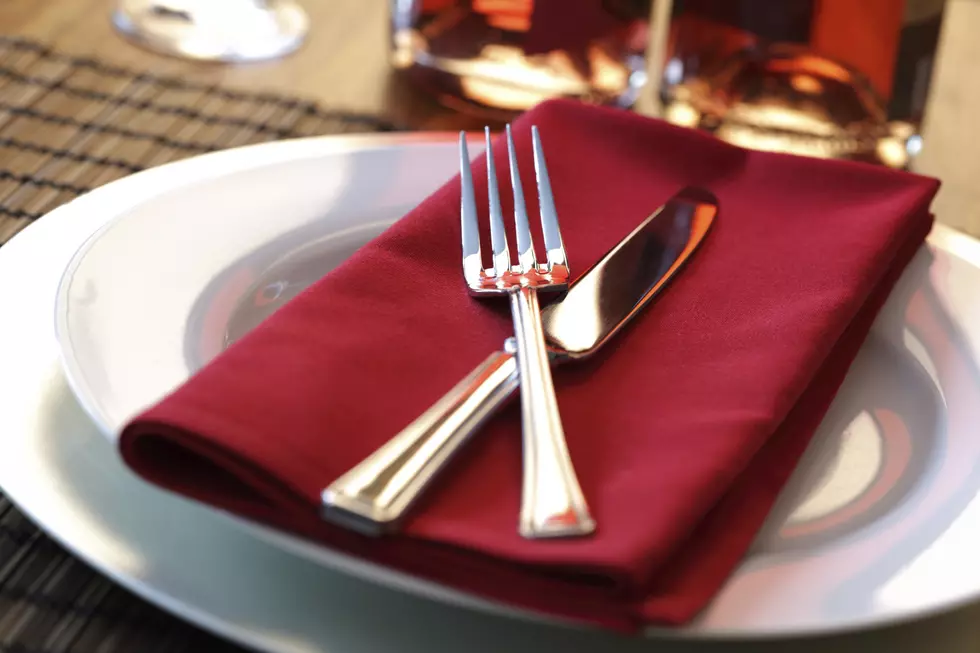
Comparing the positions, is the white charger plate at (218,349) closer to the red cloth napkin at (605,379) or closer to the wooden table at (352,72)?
the red cloth napkin at (605,379)

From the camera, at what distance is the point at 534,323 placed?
0.45 metres

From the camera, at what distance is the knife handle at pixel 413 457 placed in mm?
338

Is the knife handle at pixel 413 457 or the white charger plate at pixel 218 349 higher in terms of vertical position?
the knife handle at pixel 413 457

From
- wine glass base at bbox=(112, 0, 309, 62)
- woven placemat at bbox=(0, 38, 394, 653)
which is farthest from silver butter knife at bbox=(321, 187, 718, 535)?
wine glass base at bbox=(112, 0, 309, 62)

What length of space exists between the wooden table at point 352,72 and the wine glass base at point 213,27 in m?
0.01

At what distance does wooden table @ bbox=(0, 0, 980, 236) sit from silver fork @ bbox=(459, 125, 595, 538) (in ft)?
0.91

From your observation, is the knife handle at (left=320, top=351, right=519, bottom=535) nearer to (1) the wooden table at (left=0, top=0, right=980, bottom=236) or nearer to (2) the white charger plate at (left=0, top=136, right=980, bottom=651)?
(2) the white charger plate at (left=0, top=136, right=980, bottom=651)

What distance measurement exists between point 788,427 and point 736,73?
41 cm

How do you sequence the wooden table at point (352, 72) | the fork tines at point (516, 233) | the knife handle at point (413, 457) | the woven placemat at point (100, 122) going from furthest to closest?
the wooden table at point (352, 72), the woven placemat at point (100, 122), the fork tines at point (516, 233), the knife handle at point (413, 457)

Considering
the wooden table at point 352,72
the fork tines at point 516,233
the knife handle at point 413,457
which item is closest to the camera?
the knife handle at point 413,457

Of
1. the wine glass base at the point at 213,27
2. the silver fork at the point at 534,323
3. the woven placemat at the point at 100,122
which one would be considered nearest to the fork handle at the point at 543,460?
the silver fork at the point at 534,323

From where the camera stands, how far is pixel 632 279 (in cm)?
50

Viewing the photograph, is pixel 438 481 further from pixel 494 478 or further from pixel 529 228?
pixel 529 228

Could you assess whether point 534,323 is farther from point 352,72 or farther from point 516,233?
point 352,72
